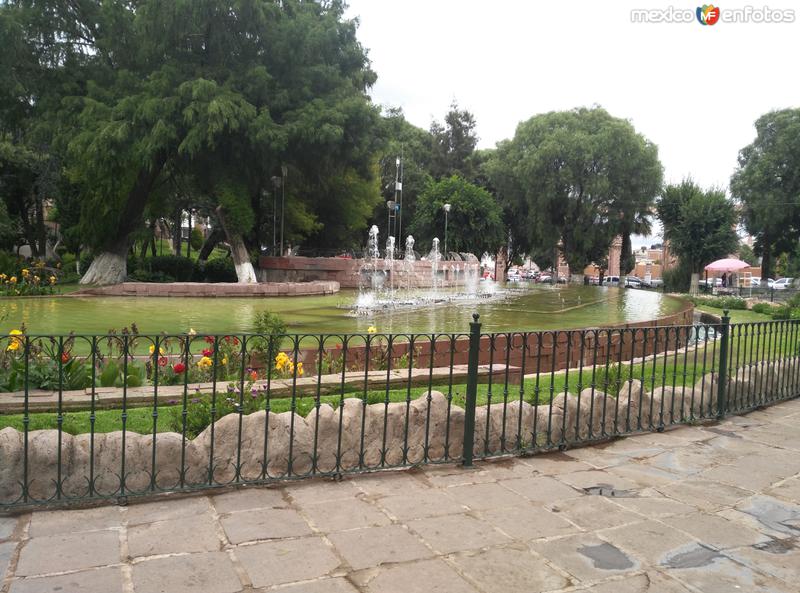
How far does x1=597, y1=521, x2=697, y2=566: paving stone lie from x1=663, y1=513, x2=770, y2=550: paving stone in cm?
9

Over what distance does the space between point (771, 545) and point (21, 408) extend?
205 inches

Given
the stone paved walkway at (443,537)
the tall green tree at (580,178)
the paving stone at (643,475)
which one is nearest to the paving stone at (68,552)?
the stone paved walkway at (443,537)

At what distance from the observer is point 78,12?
22.6 m

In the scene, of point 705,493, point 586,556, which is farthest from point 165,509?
point 705,493

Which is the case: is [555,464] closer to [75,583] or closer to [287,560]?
[287,560]

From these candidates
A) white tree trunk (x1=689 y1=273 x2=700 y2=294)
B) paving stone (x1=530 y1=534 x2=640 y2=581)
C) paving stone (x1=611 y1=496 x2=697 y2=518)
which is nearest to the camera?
paving stone (x1=530 y1=534 x2=640 y2=581)

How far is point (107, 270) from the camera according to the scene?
79.4ft

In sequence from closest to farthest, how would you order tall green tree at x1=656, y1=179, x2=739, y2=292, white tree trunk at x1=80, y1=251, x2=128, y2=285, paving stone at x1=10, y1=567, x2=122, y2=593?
paving stone at x1=10, y1=567, x2=122, y2=593 → white tree trunk at x1=80, y1=251, x2=128, y2=285 → tall green tree at x1=656, y1=179, x2=739, y2=292

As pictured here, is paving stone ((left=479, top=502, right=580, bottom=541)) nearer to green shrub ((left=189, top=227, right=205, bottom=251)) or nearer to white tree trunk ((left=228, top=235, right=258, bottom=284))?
white tree trunk ((left=228, top=235, right=258, bottom=284))

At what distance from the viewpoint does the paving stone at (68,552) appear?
10.1 feet

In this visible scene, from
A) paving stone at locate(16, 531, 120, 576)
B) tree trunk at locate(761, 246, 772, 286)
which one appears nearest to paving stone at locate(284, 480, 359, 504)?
paving stone at locate(16, 531, 120, 576)

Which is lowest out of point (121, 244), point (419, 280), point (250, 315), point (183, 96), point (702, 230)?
point (250, 315)

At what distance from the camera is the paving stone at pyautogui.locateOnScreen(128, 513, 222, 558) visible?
10.9 ft

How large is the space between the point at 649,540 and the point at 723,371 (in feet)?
12.1
